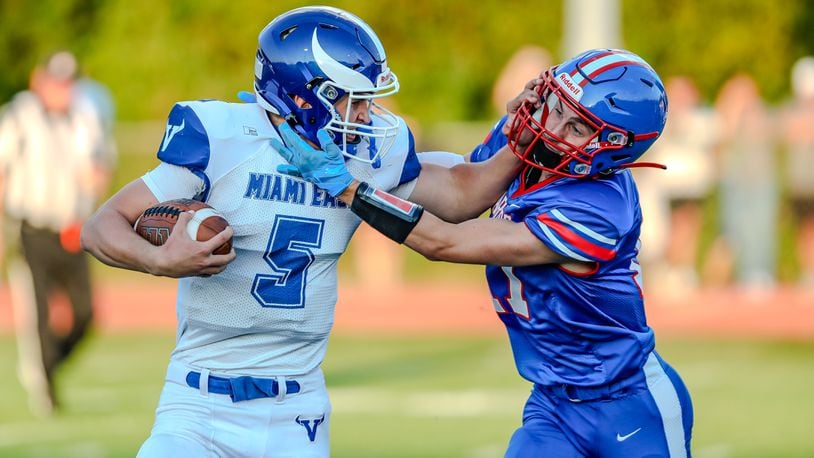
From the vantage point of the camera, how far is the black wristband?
13.0 feet

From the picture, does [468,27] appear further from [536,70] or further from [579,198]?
[579,198]

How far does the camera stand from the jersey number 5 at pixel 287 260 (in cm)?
398

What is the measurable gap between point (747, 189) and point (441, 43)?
19.4 feet

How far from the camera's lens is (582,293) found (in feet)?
13.4

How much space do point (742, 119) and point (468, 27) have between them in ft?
19.3

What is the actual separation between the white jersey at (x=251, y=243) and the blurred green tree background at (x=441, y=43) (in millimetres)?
12853

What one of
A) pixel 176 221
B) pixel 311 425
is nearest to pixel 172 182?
pixel 176 221

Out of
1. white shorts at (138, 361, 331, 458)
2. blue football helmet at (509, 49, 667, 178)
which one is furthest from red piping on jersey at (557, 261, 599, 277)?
white shorts at (138, 361, 331, 458)

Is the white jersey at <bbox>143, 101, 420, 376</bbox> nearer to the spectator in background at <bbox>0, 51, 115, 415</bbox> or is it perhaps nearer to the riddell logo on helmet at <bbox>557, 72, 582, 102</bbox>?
the riddell logo on helmet at <bbox>557, 72, 582, 102</bbox>

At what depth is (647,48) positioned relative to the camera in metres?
17.2

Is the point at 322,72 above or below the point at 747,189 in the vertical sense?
above

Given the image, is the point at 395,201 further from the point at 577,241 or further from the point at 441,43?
the point at 441,43

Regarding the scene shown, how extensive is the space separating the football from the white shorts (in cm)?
45

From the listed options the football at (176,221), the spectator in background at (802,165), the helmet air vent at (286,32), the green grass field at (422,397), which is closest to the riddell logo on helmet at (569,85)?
the helmet air vent at (286,32)
